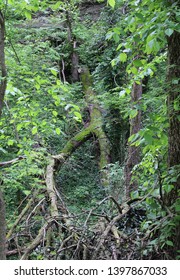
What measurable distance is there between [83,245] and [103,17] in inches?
318

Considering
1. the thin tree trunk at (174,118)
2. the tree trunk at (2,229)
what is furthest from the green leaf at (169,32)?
the tree trunk at (2,229)

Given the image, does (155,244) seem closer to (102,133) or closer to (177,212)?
(177,212)

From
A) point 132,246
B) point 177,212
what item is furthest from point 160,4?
point 132,246

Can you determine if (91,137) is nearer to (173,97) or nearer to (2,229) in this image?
(173,97)

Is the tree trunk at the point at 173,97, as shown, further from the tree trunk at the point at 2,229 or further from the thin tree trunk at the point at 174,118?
the tree trunk at the point at 2,229

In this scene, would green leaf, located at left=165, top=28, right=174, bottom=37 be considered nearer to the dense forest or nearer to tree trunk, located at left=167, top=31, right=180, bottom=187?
the dense forest

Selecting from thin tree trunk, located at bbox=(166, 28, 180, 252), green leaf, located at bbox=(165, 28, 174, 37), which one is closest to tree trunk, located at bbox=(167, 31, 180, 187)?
thin tree trunk, located at bbox=(166, 28, 180, 252)

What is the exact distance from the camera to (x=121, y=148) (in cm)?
899

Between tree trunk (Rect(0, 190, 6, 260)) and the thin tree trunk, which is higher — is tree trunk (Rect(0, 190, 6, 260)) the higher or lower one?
the lower one

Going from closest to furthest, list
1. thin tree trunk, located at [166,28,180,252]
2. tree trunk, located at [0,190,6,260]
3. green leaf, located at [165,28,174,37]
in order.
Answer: green leaf, located at [165,28,174,37] < tree trunk, located at [0,190,6,260] < thin tree trunk, located at [166,28,180,252]

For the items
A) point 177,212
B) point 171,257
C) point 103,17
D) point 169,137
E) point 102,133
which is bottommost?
point 171,257

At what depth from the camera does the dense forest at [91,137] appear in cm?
262

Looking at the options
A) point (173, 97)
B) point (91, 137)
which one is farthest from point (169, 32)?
point (91, 137)

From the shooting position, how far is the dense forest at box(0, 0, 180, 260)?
2.62 meters
